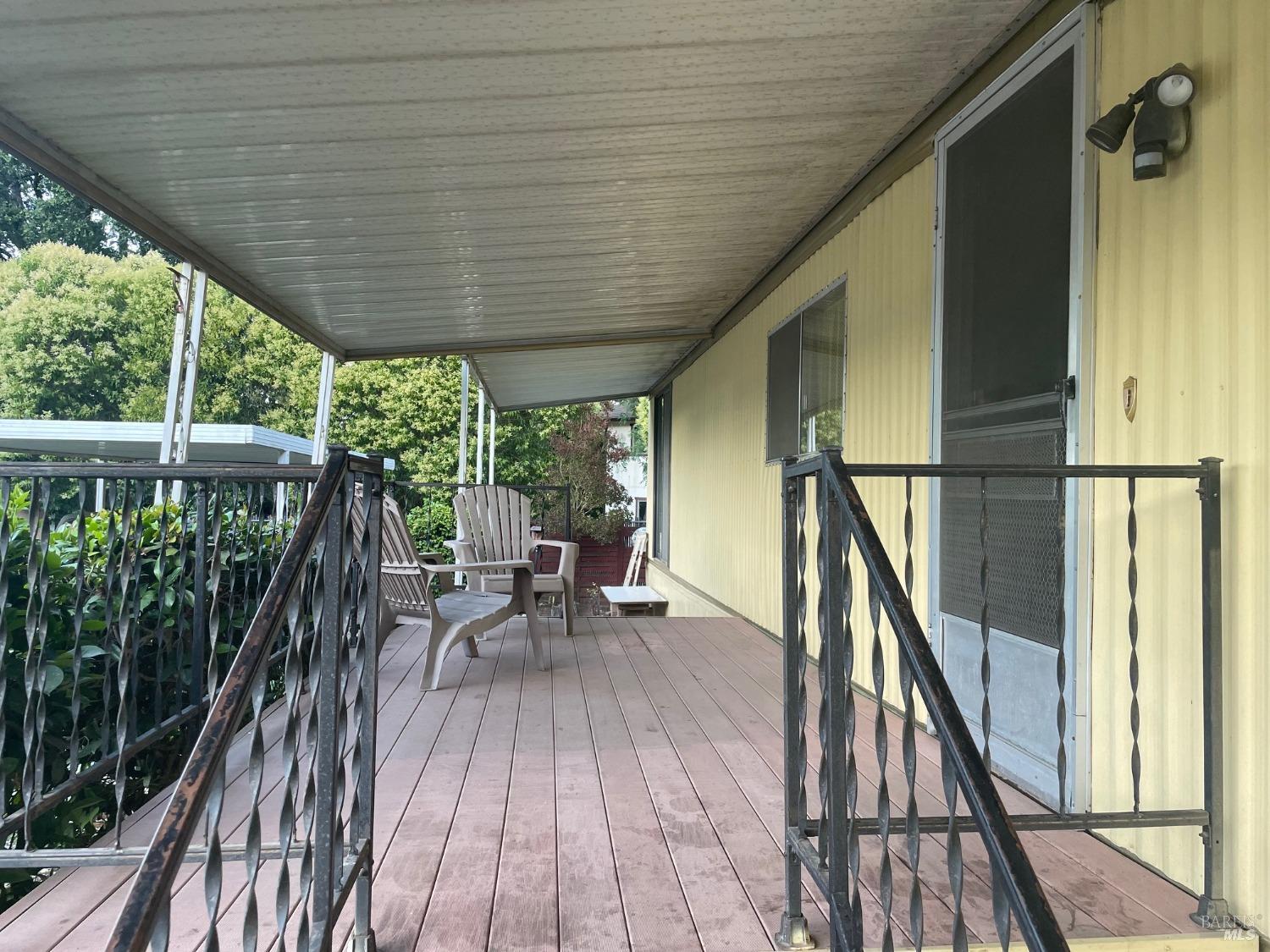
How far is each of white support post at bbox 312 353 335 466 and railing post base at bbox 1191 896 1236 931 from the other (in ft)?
18.5

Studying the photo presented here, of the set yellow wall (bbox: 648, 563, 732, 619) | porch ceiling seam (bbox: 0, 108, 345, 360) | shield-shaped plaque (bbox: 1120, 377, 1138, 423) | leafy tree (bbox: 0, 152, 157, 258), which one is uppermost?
Answer: leafy tree (bbox: 0, 152, 157, 258)

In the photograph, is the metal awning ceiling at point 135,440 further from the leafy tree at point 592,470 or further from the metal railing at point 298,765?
the metal railing at point 298,765

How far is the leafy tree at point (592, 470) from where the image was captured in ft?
55.1

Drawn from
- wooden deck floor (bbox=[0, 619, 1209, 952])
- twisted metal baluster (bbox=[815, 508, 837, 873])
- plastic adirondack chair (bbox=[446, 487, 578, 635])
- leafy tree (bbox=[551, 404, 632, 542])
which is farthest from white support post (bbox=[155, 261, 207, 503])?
leafy tree (bbox=[551, 404, 632, 542])

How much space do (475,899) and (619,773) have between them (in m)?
0.90

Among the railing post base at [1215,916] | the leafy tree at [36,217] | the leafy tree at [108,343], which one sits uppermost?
the leafy tree at [36,217]

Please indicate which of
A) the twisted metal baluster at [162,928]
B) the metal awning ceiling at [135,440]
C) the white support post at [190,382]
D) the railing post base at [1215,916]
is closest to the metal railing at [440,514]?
the metal awning ceiling at [135,440]

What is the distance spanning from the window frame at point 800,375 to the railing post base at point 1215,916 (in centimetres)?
174

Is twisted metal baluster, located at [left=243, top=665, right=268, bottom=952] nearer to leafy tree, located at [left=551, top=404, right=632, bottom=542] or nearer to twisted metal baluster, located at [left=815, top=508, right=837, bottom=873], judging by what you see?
twisted metal baluster, located at [left=815, top=508, right=837, bottom=873]

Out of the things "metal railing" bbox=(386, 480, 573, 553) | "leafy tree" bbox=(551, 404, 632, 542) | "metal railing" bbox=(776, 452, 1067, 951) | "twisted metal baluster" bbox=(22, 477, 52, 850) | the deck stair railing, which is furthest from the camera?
"leafy tree" bbox=(551, 404, 632, 542)

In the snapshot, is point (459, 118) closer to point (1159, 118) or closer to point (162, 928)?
point (1159, 118)

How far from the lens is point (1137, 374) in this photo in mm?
2062

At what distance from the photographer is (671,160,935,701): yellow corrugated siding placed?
130 inches

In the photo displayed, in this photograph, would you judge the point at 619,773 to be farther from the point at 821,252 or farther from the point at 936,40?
A: the point at 821,252
